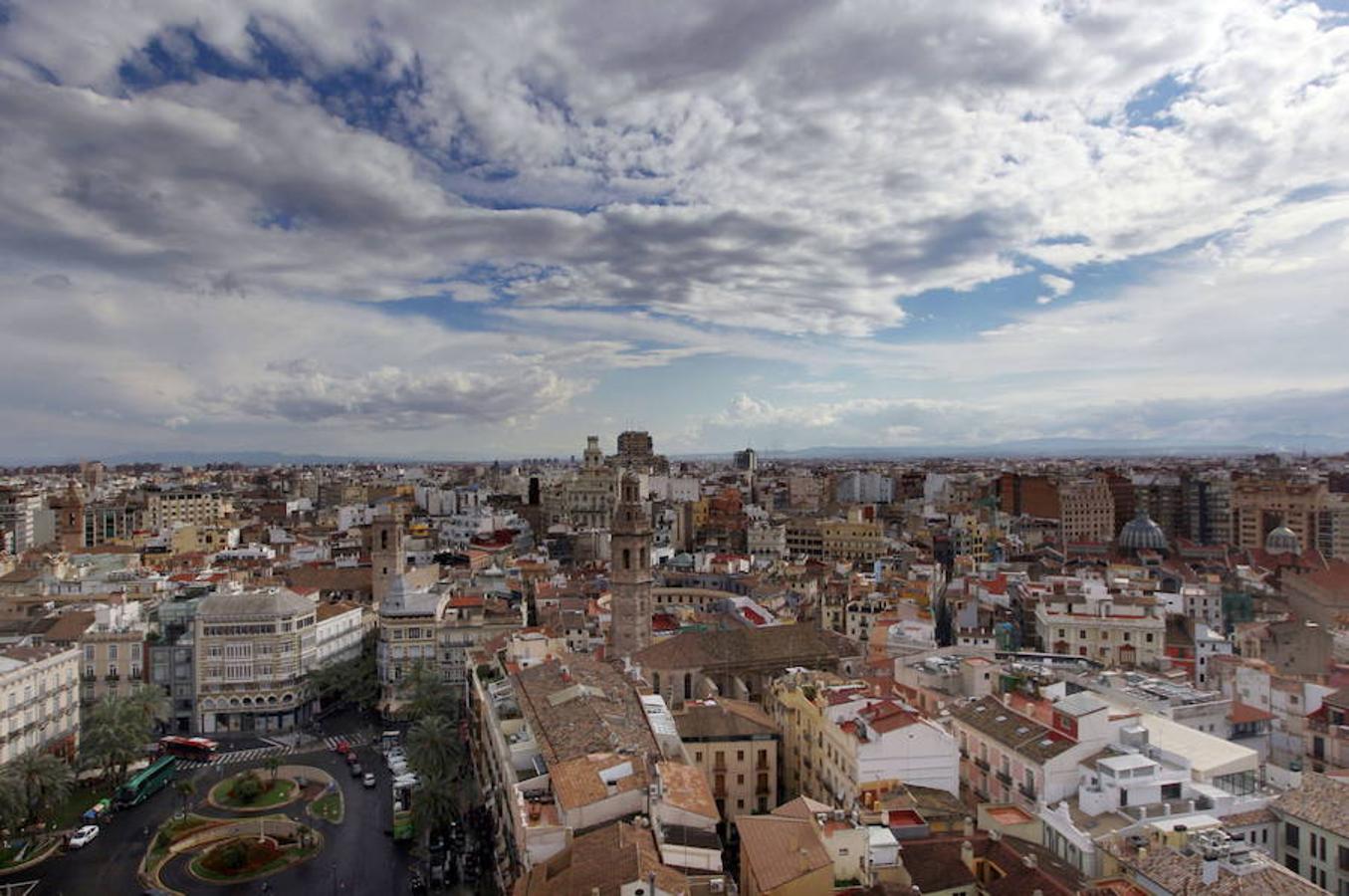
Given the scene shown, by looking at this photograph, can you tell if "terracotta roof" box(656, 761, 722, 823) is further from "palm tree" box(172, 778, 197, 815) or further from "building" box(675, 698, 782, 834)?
"palm tree" box(172, 778, 197, 815)

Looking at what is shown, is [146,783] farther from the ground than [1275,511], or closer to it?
closer to it

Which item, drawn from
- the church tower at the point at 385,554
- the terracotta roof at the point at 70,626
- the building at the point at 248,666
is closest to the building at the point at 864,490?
the church tower at the point at 385,554

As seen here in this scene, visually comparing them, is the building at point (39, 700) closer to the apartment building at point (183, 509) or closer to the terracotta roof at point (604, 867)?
the terracotta roof at point (604, 867)

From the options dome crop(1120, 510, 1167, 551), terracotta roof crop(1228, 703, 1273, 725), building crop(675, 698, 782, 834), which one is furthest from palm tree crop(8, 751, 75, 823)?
dome crop(1120, 510, 1167, 551)

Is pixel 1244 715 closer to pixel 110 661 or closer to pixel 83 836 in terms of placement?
pixel 83 836

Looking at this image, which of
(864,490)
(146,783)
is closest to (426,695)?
(146,783)

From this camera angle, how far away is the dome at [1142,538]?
9475cm

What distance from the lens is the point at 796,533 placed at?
111312 millimetres

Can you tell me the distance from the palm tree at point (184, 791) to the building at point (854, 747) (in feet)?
92.0

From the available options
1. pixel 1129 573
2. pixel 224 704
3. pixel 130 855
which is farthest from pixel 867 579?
pixel 130 855

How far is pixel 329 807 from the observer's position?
4722 centimetres

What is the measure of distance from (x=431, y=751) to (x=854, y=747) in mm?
19000

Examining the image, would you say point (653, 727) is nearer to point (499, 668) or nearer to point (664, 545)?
point (499, 668)

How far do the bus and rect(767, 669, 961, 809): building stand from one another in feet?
106
